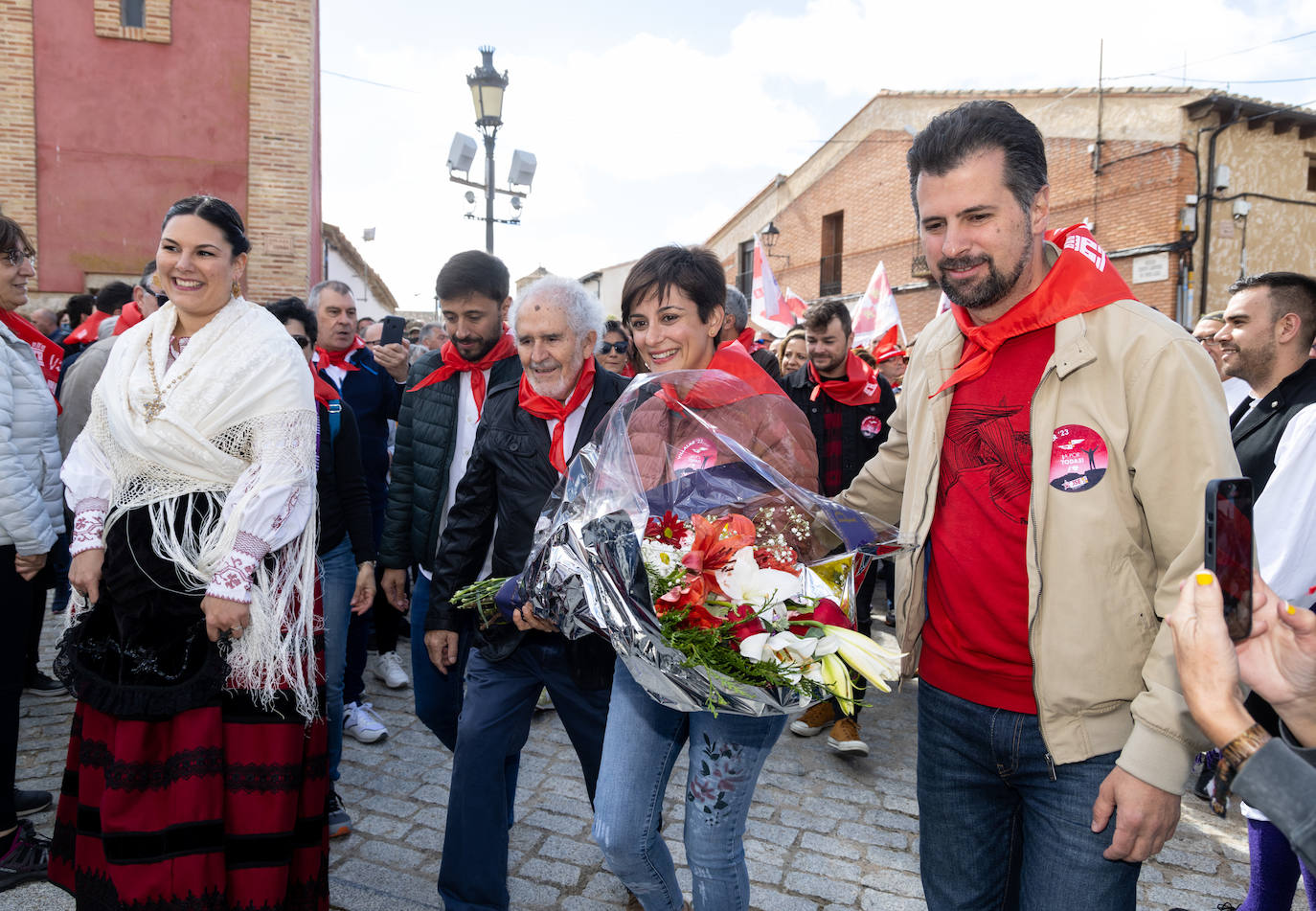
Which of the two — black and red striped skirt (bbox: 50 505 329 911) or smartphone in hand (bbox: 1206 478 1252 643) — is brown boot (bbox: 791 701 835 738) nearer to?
black and red striped skirt (bbox: 50 505 329 911)

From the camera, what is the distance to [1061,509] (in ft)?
6.07

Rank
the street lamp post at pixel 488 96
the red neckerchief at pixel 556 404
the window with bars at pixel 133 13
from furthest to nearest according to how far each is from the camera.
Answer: the window with bars at pixel 133 13 < the street lamp post at pixel 488 96 < the red neckerchief at pixel 556 404

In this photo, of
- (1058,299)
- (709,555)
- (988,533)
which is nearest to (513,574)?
(709,555)

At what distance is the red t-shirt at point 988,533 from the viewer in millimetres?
1979

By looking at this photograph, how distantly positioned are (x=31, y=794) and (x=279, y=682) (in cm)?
200

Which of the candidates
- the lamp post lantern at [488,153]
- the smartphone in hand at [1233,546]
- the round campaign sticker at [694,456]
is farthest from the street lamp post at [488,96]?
the smartphone in hand at [1233,546]

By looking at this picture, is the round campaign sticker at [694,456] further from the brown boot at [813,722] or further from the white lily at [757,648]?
the brown boot at [813,722]

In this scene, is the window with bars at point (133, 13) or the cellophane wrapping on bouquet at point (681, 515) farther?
the window with bars at point (133, 13)

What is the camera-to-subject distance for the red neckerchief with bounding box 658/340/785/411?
7.68 feet

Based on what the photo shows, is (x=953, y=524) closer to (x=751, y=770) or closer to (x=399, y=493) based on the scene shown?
(x=751, y=770)

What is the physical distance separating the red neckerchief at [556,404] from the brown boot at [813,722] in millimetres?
2818

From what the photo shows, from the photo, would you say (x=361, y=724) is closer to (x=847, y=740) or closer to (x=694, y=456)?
(x=847, y=740)

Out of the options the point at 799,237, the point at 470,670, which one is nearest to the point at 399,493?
the point at 470,670

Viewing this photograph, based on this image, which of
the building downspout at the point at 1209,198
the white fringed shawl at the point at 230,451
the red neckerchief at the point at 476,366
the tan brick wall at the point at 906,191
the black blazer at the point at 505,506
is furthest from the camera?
the tan brick wall at the point at 906,191
